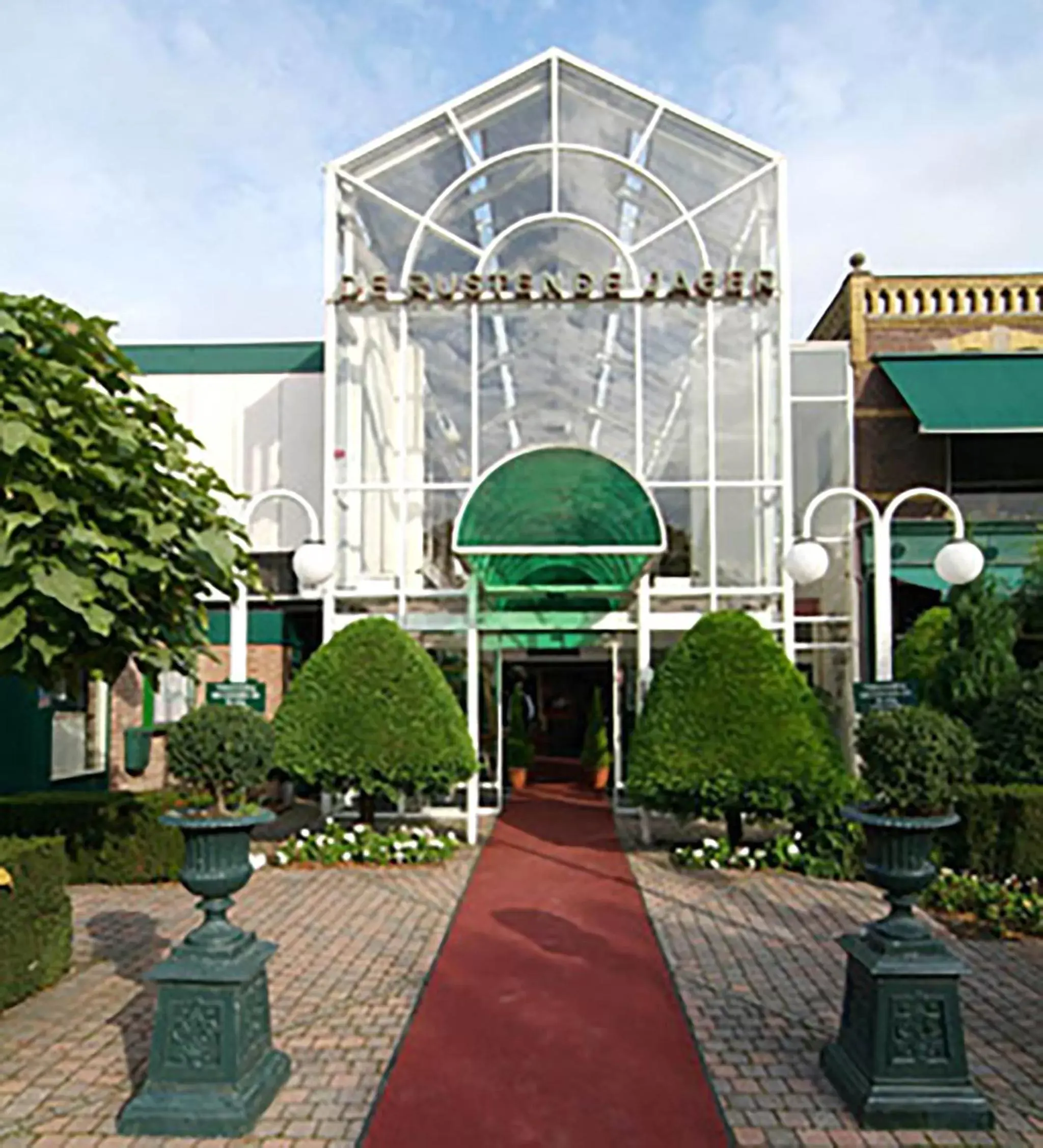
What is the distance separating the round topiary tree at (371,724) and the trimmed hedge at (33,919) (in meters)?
3.53

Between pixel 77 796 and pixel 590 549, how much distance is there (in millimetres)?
5836

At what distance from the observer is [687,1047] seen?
5.27 metres

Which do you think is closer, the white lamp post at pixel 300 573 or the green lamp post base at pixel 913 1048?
the green lamp post base at pixel 913 1048

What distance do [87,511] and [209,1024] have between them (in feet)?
9.30

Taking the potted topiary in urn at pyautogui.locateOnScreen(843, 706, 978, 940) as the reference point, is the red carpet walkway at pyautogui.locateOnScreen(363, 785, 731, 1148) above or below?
A: below

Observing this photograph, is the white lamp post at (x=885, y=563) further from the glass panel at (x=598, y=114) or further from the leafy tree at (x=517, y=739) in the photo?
the leafy tree at (x=517, y=739)

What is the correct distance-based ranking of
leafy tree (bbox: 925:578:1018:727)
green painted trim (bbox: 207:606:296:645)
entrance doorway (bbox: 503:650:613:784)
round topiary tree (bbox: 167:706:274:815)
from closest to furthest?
round topiary tree (bbox: 167:706:274:815) → leafy tree (bbox: 925:578:1018:727) → green painted trim (bbox: 207:606:296:645) → entrance doorway (bbox: 503:650:613:784)

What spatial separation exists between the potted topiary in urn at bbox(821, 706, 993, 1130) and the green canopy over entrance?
18.1 feet

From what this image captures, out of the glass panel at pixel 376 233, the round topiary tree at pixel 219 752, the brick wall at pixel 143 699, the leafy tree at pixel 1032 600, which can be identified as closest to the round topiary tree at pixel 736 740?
the leafy tree at pixel 1032 600

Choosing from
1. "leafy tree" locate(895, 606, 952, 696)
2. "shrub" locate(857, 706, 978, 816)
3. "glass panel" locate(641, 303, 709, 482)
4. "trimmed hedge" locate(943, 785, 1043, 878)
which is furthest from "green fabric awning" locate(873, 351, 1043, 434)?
"shrub" locate(857, 706, 978, 816)

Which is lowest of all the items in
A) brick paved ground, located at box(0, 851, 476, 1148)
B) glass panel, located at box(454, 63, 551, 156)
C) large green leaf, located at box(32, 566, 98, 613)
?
brick paved ground, located at box(0, 851, 476, 1148)

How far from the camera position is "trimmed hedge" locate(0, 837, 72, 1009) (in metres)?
5.72

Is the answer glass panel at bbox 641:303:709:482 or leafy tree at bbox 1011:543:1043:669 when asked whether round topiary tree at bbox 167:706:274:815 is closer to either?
glass panel at bbox 641:303:709:482

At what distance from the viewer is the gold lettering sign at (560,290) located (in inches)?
500
